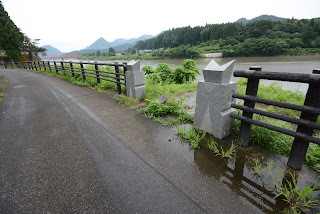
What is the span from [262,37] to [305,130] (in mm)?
62126

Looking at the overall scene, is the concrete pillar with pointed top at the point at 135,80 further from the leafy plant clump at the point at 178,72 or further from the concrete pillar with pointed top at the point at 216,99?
the leafy plant clump at the point at 178,72

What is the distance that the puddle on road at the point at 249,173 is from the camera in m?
1.91

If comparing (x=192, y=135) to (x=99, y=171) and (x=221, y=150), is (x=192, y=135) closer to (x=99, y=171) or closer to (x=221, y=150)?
(x=221, y=150)

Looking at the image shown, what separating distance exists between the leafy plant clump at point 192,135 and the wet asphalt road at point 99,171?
273 mm

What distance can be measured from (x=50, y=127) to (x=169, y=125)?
2.84 meters

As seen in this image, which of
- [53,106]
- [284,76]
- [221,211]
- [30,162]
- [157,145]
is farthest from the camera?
[53,106]

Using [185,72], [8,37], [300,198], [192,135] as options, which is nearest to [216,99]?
[192,135]

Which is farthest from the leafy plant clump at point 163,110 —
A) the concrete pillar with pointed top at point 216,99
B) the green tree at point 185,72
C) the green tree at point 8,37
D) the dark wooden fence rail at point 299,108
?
the green tree at point 8,37

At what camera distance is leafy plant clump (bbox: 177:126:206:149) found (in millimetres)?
3051

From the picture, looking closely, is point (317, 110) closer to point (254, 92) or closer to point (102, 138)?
point (254, 92)

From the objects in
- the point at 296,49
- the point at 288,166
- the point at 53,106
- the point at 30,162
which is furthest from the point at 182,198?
the point at 296,49

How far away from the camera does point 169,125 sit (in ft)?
12.9

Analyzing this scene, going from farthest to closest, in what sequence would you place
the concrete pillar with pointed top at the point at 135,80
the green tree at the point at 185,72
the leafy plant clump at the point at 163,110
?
the green tree at the point at 185,72 → the concrete pillar with pointed top at the point at 135,80 → the leafy plant clump at the point at 163,110

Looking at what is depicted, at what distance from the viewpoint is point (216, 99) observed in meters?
3.04
